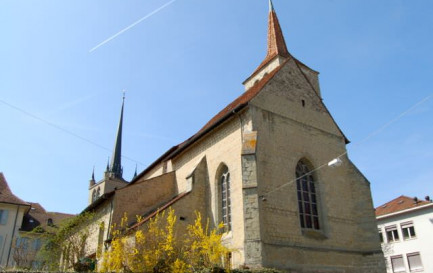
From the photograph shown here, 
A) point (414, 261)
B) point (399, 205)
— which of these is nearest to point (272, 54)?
point (399, 205)

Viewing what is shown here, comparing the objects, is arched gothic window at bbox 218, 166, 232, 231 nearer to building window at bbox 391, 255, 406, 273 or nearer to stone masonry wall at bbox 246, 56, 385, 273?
stone masonry wall at bbox 246, 56, 385, 273

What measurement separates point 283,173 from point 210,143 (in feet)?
13.0

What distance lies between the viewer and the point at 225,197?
51.7 feet

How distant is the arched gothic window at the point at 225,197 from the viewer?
1502 cm

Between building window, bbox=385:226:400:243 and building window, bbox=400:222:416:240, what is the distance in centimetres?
60

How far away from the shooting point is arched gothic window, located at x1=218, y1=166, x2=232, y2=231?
591 inches

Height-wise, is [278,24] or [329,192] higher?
[278,24]

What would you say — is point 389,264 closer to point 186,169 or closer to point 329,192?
point 329,192

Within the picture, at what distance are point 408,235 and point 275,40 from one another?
17715mm

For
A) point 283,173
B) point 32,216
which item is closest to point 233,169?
point 283,173

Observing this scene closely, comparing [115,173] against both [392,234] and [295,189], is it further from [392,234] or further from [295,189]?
[295,189]

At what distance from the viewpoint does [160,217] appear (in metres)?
14.5

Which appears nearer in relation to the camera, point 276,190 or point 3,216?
point 276,190

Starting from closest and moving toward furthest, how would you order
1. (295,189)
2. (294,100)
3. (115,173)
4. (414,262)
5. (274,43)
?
(295,189), (294,100), (274,43), (414,262), (115,173)
